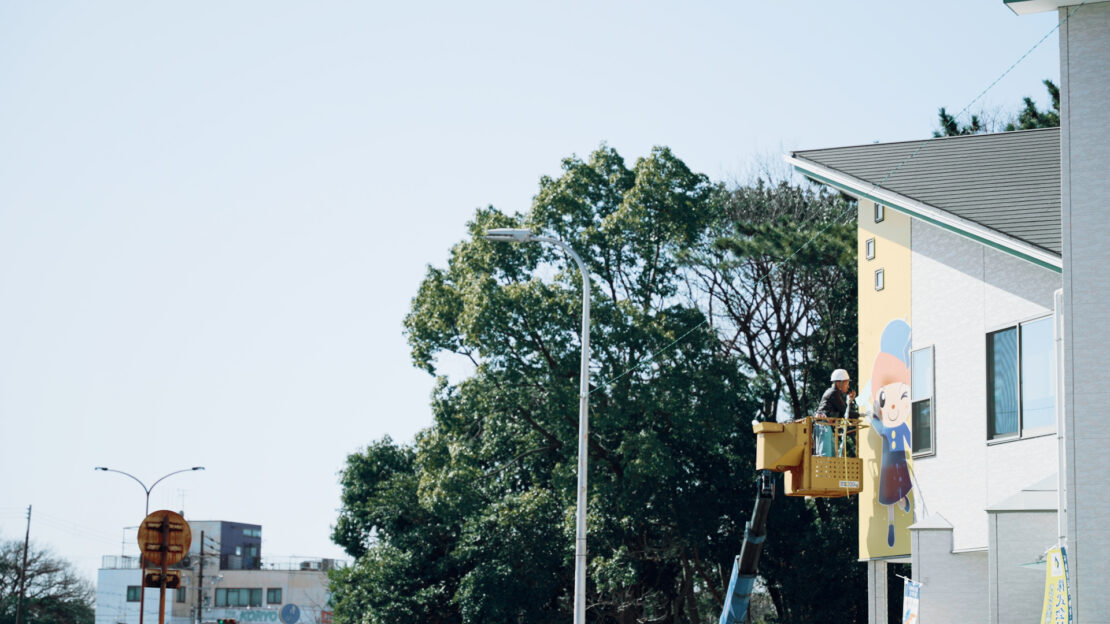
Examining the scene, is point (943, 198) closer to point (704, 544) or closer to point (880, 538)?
point (880, 538)

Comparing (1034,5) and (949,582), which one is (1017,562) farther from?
(1034,5)

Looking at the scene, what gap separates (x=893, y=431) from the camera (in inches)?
883

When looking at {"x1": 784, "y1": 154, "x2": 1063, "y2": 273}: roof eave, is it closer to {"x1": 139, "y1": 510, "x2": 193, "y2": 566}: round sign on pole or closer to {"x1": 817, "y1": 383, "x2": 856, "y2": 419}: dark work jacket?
{"x1": 817, "y1": 383, "x2": 856, "y2": 419}: dark work jacket

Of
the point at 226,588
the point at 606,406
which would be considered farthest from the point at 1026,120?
the point at 226,588

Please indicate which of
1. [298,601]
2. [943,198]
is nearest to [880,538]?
[943,198]

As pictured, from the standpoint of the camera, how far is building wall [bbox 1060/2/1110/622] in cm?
1430

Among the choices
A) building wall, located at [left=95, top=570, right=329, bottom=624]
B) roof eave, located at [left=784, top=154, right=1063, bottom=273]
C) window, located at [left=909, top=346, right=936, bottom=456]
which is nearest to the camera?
roof eave, located at [left=784, top=154, right=1063, bottom=273]

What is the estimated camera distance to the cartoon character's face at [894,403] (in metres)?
22.1

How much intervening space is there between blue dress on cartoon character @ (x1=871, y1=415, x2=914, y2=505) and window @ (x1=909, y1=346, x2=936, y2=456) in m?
0.29

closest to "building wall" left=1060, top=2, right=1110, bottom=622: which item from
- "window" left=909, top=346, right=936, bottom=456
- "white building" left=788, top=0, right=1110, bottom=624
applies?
"white building" left=788, top=0, right=1110, bottom=624

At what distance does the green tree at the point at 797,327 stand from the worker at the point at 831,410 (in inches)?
505

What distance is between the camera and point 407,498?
40.6 metres

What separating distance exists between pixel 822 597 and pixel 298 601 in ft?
263

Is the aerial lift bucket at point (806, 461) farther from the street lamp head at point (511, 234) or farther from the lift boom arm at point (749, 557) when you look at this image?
the street lamp head at point (511, 234)
